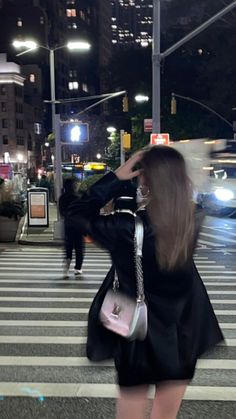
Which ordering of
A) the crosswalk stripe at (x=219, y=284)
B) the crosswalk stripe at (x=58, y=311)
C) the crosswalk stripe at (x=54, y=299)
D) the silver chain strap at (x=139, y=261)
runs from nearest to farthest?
→ 1. the silver chain strap at (x=139, y=261)
2. the crosswalk stripe at (x=58, y=311)
3. the crosswalk stripe at (x=54, y=299)
4. the crosswalk stripe at (x=219, y=284)

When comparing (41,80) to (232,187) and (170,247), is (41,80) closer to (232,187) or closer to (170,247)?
(232,187)

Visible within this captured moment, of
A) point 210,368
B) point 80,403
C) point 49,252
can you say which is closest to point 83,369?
point 80,403

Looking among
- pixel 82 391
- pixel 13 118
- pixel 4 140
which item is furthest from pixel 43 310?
pixel 4 140

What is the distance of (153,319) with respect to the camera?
8.10 feet

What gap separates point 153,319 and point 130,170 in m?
0.72

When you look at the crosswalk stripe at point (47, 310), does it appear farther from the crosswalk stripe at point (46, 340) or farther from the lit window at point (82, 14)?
the lit window at point (82, 14)

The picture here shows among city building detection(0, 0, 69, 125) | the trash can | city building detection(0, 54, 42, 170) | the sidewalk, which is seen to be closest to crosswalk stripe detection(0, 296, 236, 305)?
the sidewalk

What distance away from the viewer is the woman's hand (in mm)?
2600

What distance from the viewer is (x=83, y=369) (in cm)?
516

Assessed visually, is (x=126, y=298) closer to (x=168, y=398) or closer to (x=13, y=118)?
(x=168, y=398)

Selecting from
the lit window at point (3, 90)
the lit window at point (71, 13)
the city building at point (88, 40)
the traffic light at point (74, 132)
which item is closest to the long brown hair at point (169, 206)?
the traffic light at point (74, 132)

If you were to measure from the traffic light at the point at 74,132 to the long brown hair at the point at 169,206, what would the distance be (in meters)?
17.1

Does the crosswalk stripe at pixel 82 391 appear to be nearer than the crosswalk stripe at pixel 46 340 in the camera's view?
Yes

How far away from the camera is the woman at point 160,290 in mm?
2467
